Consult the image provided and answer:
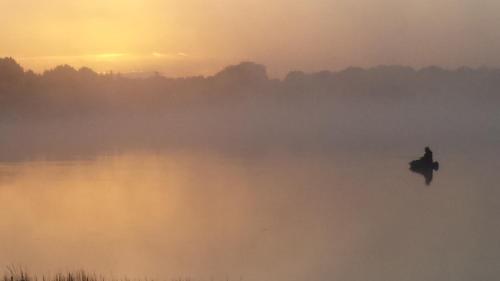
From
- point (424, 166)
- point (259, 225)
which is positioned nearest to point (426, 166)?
point (424, 166)

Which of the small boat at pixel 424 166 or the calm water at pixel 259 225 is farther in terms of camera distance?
the small boat at pixel 424 166

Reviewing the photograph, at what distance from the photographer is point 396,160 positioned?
136 feet

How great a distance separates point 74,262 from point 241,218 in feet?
20.1

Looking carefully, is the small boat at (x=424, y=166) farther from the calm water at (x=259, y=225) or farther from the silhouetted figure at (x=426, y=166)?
the calm water at (x=259, y=225)

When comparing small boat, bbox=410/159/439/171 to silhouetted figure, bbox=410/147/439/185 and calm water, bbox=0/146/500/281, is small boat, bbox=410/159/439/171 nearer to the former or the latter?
silhouetted figure, bbox=410/147/439/185

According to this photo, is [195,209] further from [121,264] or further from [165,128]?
[165,128]

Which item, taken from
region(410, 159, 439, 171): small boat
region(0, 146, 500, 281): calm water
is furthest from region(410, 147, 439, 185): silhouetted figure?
region(0, 146, 500, 281): calm water

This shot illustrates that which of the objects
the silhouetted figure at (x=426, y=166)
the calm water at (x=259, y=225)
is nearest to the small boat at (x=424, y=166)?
the silhouetted figure at (x=426, y=166)

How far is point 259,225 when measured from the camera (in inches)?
575

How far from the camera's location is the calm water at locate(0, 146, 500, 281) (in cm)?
A: 982

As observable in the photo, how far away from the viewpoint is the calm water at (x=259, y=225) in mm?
9820

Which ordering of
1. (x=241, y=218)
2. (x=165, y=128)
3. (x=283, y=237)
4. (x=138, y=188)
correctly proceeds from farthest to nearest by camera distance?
(x=165, y=128) < (x=138, y=188) < (x=241, y=218) < (x=283, y=237)

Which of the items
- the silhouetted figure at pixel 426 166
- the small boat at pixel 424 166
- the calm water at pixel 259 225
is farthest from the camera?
the small boat at pixel 424 166

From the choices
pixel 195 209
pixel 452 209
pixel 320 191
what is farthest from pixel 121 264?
pixel 320 191
